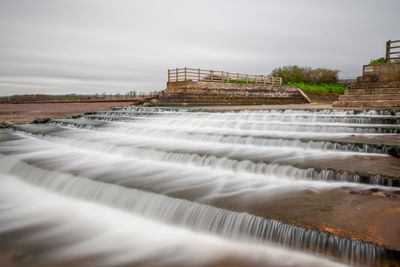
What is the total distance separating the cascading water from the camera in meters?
2.94

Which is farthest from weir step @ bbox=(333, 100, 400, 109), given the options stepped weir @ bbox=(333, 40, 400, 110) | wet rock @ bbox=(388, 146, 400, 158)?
wet rock @ bbox=(388, 146, 400, 158)

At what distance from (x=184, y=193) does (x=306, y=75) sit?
41.6 metres

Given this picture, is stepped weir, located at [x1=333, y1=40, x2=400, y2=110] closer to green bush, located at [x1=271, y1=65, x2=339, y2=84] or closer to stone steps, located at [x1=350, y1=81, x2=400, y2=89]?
stone steps, located at [x1=350, y1=81, x2=400, y2=89]

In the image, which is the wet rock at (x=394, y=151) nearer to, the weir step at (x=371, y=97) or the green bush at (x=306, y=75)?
the weir step at (x=371, y=97)

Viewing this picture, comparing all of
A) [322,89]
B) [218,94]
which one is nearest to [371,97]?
[218,94]

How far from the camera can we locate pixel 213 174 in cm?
489

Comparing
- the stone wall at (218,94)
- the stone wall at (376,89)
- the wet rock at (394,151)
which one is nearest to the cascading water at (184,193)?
the wet rock at (394,151)

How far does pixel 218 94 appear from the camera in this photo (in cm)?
2144

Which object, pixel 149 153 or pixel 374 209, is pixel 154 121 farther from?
pixel 374 209

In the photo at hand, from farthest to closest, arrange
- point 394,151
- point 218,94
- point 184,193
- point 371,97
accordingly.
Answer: point 218,94 → point 371,97 → point 394,151 → point 184,193

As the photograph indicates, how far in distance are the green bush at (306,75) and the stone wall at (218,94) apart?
50.2 ft

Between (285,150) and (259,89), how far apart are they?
63.1 ft

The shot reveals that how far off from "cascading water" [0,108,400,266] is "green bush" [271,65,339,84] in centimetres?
3457

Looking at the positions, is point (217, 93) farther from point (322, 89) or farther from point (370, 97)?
point (322, 89)
